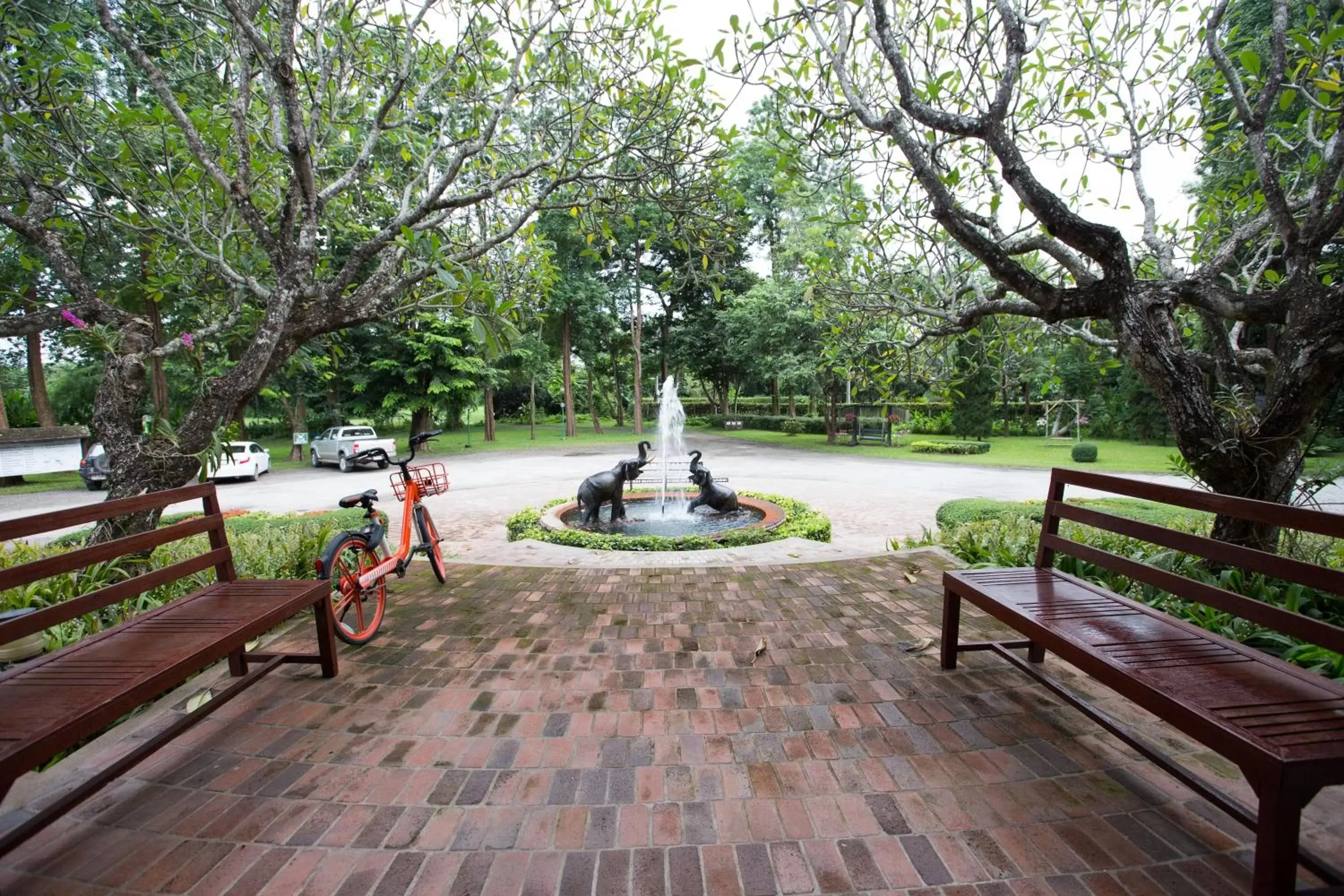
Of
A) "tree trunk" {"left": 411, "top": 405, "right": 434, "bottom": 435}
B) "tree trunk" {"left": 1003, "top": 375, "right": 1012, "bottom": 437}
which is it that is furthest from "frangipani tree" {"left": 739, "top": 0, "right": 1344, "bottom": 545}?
"tree trunk" {"left": 1003, "top": 375, "right": 1012, "bottom": 437}

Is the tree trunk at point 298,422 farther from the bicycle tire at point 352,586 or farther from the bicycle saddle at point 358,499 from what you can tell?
the bicycle tire at point 352,586

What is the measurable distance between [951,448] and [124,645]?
21731mm

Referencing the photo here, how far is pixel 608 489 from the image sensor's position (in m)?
7.25

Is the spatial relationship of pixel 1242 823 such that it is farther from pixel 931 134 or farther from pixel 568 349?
pixel 568 349

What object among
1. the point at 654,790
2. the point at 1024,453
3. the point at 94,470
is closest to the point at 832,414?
the point at 1024,453

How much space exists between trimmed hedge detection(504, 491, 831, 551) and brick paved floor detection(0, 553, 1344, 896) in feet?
9.11

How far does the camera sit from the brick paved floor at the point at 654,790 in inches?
65.0

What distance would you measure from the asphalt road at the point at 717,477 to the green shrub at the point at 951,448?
323 cm

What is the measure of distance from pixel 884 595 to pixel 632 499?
19.4ft

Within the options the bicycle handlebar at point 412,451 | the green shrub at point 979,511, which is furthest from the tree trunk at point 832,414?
the bicycle handlebar at point 412,451

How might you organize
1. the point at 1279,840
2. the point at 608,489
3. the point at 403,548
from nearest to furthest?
1. the point at 1279,840
2. the point at 403,548
3. the point at 608,489

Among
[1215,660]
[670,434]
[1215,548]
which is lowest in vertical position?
[1215,660]

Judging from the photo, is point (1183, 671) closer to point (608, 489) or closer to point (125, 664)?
point (125, 664)

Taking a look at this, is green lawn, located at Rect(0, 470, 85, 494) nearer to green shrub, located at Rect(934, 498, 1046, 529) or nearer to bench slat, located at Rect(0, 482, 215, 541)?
bench slat, located at Rect(0, 482, 215, 541)
